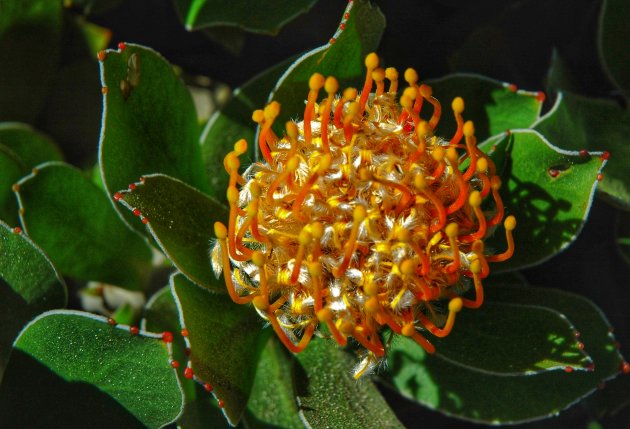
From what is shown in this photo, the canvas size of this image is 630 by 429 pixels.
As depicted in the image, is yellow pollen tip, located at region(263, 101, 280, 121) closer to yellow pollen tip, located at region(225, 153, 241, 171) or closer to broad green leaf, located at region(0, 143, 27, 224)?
yellow pollen tip, located at region(225, 153, 241, 171)

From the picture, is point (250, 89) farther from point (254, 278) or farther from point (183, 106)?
point (254, 278)

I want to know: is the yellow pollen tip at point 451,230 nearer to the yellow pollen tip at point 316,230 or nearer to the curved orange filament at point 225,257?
the yellow pollen tip at point 316,230

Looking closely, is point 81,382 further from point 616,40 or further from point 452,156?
point 616,40

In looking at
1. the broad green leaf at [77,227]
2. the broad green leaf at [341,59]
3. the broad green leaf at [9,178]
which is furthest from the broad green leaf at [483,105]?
the broad green leaf at [9,178]

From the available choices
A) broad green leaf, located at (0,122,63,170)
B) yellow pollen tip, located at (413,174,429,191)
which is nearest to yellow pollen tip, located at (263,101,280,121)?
yellow pollen tip, located at (413,174,429,191)

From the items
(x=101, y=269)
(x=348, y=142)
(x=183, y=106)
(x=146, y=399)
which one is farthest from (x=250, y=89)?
(x=146, y=399)

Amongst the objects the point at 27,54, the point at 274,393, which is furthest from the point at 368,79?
the point at 27,54

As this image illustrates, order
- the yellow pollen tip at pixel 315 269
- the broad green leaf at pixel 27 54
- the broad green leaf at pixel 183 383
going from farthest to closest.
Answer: the broad green leaf at pixel 27 54, the broad green leaf at pixel 183 383, the yellow pollen tip at pixel 315 269
